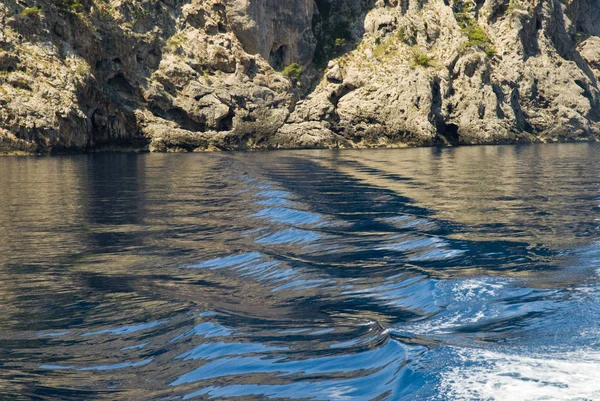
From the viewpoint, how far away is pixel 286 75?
3661 inches

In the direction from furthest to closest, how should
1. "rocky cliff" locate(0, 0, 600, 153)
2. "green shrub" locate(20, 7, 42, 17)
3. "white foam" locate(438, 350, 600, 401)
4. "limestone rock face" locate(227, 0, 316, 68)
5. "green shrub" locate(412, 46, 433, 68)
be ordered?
"green shrub" locate(412, 46, 433, 68) < "limestone rock face" locate(227, 0, 316, 68) < "rocky cliff" locate(0, 0, 600, 153) < "green shrub" locate(20, 7, 42, 17) < "white foam" locate(438, 350, 600, 401)

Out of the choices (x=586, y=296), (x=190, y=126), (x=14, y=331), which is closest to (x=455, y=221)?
(x=586, y=296)

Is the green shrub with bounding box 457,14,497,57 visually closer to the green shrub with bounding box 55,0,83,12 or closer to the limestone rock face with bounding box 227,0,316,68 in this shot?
the limestone rock face with bounding box 227,0,316,68

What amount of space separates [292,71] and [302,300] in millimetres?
84526

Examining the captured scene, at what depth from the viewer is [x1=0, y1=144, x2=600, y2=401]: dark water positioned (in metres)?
7.52

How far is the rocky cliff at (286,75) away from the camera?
64.2m

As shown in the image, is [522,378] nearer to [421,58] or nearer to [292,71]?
[421,58]

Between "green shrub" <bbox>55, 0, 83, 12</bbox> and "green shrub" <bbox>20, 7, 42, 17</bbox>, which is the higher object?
"green shrub" <bbox>55, 0, 83, 12</bbox>

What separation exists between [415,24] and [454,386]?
95.1 meters

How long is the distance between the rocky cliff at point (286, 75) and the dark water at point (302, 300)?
42819mm

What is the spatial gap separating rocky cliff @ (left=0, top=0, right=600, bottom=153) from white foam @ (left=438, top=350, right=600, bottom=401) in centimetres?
5745

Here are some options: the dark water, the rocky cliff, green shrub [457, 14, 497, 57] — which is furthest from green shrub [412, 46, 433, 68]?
the dark water

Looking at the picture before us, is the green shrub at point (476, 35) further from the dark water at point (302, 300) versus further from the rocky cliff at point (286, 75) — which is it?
the dark water at point (302, 300)

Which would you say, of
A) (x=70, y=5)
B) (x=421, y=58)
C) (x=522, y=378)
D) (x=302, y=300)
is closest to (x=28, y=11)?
(x=70, y=5)
